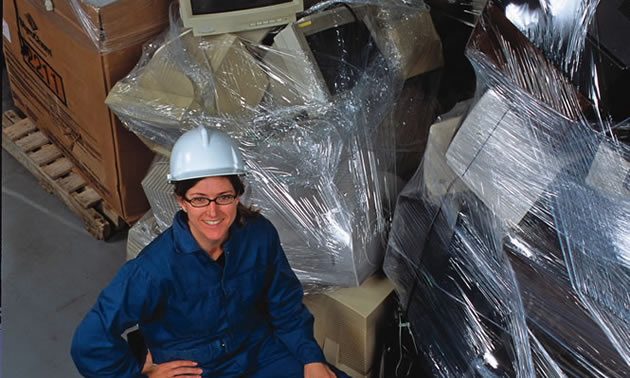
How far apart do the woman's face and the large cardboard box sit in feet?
2.78

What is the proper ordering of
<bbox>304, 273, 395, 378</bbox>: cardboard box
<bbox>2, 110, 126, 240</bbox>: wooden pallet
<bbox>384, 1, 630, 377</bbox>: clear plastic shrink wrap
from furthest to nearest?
<bbox>2, 110, 126, 240</bbox>: wooden pallet < <bbox>304, 273, 395, 378</bbox>: cardboard box < <bbox>384, 1, 630, 377</bbox>: clear plastic shrink wrap

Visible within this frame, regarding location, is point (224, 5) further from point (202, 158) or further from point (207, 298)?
point (207, 298)

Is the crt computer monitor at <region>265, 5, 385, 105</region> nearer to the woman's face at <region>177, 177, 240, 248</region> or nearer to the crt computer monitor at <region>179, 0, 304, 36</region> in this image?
the crt computer monitor at <region>179, 0, 304, 36</region>

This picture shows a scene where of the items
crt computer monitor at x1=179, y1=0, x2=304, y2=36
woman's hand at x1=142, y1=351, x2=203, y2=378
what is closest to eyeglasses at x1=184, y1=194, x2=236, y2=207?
woman's hand at x1=142, y1=351, x2=203, y2=378

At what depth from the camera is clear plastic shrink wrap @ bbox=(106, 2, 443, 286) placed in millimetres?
1863

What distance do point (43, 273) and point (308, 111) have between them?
1132mm

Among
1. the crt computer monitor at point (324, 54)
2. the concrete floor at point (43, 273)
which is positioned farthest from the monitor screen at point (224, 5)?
the concrete floor at point (43, 273)

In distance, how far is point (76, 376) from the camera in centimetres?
203

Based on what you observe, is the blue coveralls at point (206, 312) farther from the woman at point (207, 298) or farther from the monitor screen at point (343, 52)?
the monitor screen at point (343, 52)

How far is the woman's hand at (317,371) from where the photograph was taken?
160 centimetres

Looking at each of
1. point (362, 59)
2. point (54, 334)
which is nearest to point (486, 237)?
point (362, 59)

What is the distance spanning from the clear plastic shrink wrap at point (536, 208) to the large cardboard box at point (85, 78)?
1.05 meters

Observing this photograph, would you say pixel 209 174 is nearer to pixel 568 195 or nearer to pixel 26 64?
pixel 568 195

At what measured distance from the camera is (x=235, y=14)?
1947 mm
